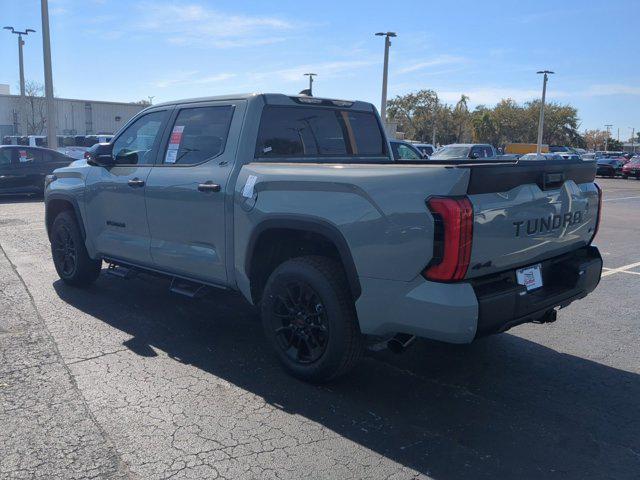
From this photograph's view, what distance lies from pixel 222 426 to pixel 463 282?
64.5 inches

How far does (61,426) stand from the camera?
351cm

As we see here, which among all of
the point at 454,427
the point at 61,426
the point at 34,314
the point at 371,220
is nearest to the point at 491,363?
the point at 454,427

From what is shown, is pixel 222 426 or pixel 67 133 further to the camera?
pixel 67 133

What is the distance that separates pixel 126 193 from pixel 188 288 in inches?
45.9

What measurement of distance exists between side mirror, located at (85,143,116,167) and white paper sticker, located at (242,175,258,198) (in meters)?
2.02

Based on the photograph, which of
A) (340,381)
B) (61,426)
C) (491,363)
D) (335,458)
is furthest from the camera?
(491,363)

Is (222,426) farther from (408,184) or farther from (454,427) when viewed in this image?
(408,184)

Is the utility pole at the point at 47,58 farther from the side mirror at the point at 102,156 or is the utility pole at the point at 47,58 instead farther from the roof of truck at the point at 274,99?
the roof of truck at the point at 274,99

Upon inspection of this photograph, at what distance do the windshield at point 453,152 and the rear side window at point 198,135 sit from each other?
1754cm

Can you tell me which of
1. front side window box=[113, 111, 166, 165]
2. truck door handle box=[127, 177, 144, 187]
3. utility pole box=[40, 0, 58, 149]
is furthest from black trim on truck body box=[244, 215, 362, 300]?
utility pole box=[40, 0, 58, 149]

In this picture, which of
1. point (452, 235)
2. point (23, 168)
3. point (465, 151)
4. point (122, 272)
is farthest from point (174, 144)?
point (465, 151)

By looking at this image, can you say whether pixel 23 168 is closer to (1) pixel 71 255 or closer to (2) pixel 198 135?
(1) pixel 71 255

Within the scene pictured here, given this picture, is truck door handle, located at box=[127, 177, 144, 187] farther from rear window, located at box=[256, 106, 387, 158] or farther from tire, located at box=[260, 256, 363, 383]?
tire, located at box=[260, 256, 363, 383]

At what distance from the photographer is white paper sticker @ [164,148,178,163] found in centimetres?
516
